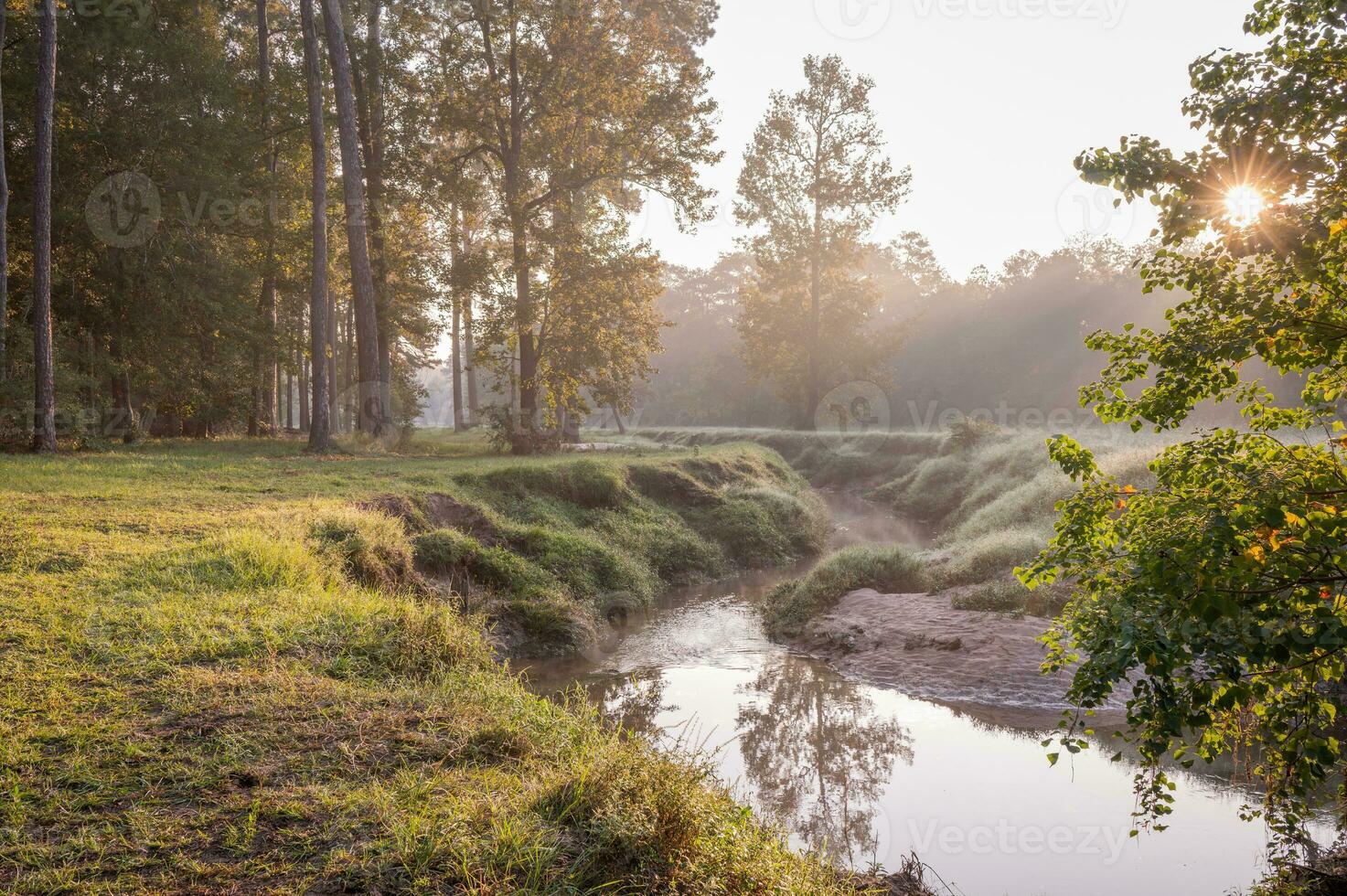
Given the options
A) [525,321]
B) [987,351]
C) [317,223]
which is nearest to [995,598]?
[525,321]

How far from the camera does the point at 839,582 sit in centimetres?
1231

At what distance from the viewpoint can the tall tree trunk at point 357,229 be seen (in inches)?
719

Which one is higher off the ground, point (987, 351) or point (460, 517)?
point (987, 351)

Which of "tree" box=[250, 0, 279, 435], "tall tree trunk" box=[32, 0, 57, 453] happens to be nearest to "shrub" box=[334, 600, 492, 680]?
"tall tree trunk" box=[32, 0, 57, 453]

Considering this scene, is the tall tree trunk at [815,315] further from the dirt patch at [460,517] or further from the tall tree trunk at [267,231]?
the dirt patch at [460,517]

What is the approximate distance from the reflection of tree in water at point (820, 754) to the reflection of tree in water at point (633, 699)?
0.94 metres

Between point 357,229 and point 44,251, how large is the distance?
21.2 ft

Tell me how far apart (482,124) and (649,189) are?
Answer: 507 centimetres

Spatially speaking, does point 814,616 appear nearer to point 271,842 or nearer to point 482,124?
point 271,842

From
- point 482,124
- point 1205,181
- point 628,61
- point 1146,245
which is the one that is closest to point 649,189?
point 628,61

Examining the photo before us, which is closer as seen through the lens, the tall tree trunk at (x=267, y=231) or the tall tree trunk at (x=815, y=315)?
the tall tree trunk at (x=267, y=231)

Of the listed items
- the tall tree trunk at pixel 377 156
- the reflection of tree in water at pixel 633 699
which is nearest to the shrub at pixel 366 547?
the reflection of tree in water at pixel 633 699

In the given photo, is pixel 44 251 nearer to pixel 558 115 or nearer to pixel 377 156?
pixel 377 156

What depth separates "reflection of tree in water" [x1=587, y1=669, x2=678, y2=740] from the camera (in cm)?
762
